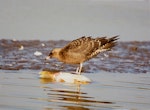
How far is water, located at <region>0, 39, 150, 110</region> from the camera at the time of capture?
7.29 metres

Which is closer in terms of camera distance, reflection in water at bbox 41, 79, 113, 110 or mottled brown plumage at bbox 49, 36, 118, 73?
reflection in water at bbox 41, 79, 113, 110

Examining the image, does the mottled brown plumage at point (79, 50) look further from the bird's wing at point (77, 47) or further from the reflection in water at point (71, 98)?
the reflection in water at point (71, 98)

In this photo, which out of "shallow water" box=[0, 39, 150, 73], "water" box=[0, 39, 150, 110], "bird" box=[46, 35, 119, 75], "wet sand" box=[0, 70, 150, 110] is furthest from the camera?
"shallow water" box=[0, 39, 150, 73]

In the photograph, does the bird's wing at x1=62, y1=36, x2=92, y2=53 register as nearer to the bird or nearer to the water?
the bird

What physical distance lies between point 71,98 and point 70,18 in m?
7.33

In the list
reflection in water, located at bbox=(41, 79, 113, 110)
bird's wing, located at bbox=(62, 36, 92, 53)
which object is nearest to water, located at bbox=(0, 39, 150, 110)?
reflection in water, located at bbox=(41, 79, 113, 110)

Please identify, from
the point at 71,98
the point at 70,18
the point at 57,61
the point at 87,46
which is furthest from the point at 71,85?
the point at 70,18

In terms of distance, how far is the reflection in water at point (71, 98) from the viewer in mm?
7203

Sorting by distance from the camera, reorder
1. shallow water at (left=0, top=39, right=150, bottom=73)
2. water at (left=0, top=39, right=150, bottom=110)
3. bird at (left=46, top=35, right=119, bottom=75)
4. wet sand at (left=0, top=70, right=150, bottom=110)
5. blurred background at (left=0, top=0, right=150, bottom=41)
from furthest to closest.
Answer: blurred background at (left=0, top=0, right=150, bottom=41) → shallow water at (left=0, top=39, right=150, bottom=73) → bird at (left=46, top=35, right=119, bottom=75) → water at (left=0, top=39, right=150, bottom=110) → wet sand at (left=0, top=70, right=150, bottom=110)

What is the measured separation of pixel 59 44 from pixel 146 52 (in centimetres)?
271

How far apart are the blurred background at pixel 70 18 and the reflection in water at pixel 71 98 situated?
5799 mm

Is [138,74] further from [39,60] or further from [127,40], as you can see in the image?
[127,40]

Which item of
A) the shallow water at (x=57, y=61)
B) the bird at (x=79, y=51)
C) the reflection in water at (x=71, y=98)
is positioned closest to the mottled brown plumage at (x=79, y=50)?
the bird at (x=79, y=51)

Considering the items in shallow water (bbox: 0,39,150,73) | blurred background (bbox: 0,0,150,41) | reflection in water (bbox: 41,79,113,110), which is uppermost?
blurred background (bbox: 0,0,150,41)
